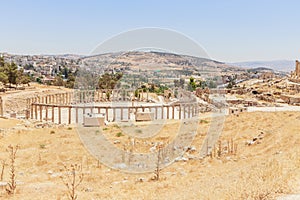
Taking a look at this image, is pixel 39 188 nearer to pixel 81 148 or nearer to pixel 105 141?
pixel 81 148

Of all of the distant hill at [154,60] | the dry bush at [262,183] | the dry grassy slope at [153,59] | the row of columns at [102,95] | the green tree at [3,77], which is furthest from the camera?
the row of columns at [102,95]

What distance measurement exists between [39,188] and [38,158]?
3.77 m

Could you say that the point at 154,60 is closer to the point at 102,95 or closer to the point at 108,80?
the point at 102,95

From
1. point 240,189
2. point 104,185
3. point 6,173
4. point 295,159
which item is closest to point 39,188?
point 104,185

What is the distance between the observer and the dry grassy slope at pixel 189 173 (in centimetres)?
679

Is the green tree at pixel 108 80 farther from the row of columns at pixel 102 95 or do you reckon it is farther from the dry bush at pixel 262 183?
the dry bush at pixel 262 183

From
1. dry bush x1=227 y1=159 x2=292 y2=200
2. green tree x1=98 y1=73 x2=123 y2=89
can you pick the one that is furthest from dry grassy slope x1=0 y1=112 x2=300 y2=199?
green tree x1=98 y1=73 x2=123 y2=89

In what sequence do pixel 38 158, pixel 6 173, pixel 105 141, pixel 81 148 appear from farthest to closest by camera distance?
pixel 105 141 < pixel 81 148 < pixel 38 158 < pixel 6 173

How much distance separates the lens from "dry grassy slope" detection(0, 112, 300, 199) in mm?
6789

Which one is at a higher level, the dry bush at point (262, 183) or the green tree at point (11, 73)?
the green tree at point (11, 73)

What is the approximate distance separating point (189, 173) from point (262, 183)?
106 inches

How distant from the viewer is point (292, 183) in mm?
6531

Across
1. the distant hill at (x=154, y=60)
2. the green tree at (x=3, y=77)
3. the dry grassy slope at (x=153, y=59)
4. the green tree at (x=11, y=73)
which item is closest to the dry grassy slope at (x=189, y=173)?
the distant hill at (x=154, y=60)

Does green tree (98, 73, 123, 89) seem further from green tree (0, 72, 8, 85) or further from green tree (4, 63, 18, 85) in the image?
green tree (0, 72, 8, 85)
